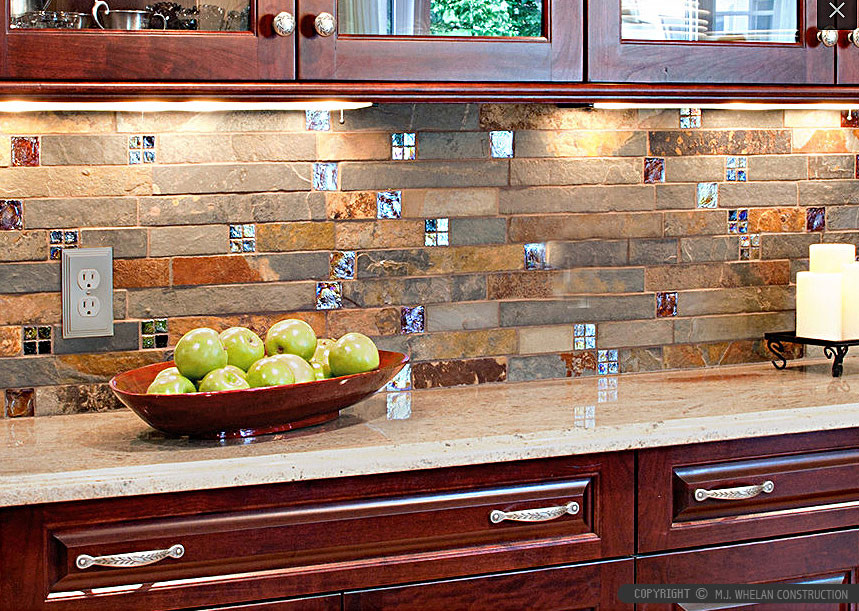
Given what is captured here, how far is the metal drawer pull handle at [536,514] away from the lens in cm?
171

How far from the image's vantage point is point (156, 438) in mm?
1768

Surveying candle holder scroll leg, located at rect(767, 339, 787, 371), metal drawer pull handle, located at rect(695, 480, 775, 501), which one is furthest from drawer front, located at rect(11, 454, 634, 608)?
candle holder scroll leg, located at rect(767, 339, 787, 371)

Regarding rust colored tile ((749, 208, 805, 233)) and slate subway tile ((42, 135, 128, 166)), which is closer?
slate subway tile ((42, 135, 128, 166))

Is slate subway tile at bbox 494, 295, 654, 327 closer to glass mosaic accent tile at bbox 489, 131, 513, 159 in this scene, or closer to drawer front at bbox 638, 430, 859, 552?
glass mosaic accent tile at bbox 489, 131, 513, 159

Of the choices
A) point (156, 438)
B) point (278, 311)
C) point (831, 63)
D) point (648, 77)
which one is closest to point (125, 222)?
point (278, 311)

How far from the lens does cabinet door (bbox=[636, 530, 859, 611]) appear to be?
1.80 meters

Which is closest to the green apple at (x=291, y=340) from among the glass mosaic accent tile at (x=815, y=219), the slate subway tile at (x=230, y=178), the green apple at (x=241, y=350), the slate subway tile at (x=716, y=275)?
the green apple at (x=241, y=350)

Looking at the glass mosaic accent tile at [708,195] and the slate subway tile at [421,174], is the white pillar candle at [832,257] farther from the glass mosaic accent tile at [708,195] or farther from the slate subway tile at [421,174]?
the slate subway tile at [421,174]

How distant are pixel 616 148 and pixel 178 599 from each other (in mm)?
1396

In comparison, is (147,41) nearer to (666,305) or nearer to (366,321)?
(366,321)

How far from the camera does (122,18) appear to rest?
1.73 m

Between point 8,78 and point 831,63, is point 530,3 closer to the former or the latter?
point 831,63

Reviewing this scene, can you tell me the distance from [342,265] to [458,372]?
36cm

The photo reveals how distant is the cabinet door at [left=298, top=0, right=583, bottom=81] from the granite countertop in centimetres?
64
